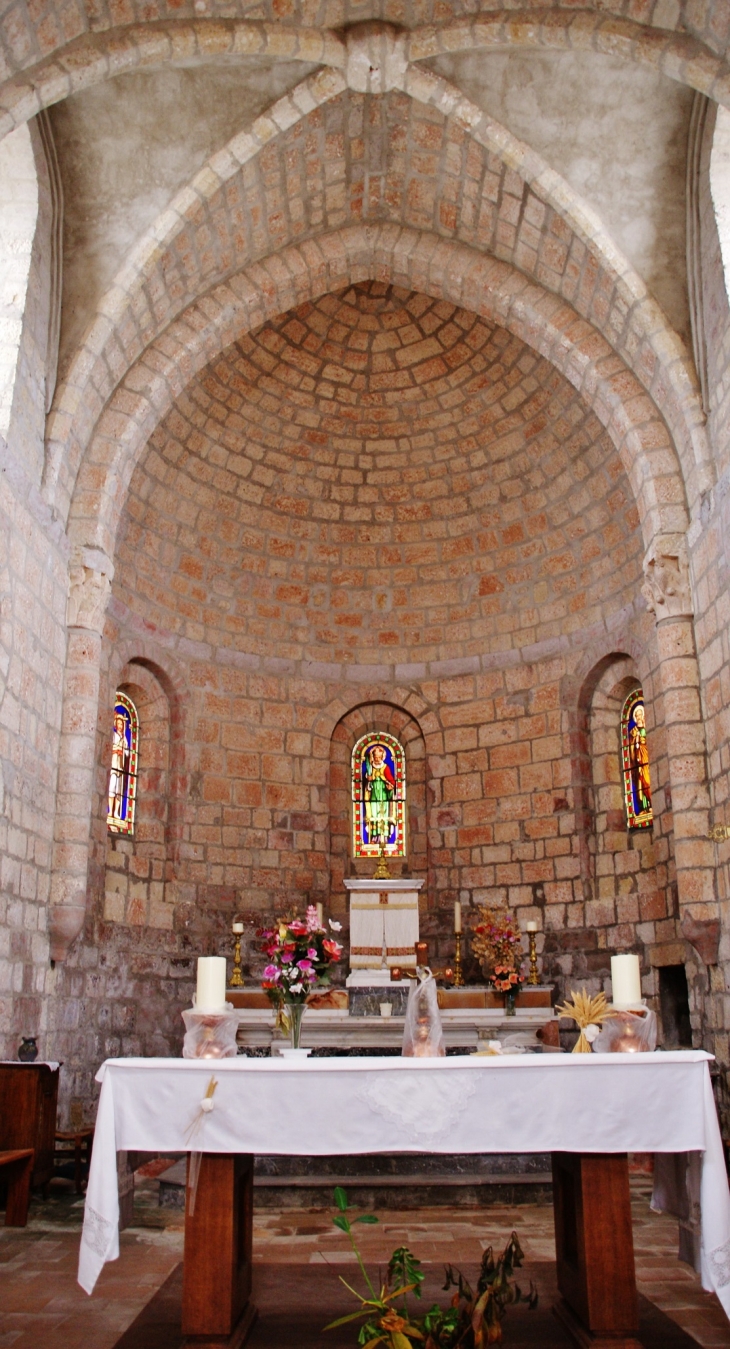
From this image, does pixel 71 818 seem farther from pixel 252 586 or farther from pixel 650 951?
pixel 650 951

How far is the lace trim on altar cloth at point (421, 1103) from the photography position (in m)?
3.76

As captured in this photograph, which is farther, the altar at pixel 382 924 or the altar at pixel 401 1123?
the altar at pixel 382 924

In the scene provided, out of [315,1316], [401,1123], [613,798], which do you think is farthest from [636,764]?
[401,1123]

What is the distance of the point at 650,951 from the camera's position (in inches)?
395

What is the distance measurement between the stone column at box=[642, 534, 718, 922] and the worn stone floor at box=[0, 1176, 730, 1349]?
7.19 ft

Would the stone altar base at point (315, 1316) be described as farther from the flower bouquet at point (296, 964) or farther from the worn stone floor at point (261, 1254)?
the flower bouquet at point (296, 964)

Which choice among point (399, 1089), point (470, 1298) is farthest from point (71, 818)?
point (470, 1298)

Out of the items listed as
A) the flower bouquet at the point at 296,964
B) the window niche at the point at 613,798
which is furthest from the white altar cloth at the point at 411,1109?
the window niche at the point at 613,798

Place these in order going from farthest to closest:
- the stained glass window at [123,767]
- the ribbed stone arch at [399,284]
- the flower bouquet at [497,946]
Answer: the stained glass window at [123,767]
the flower bouquet at [497,946]
the ribbed stone arch at [399,284]

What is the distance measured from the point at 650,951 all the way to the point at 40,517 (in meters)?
6.61

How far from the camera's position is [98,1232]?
3.71m

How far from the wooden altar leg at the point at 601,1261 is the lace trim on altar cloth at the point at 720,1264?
1.01ft

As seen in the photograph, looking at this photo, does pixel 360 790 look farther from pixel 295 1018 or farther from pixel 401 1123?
pixel 401 1123

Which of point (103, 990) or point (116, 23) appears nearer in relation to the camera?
point (116, 23)
